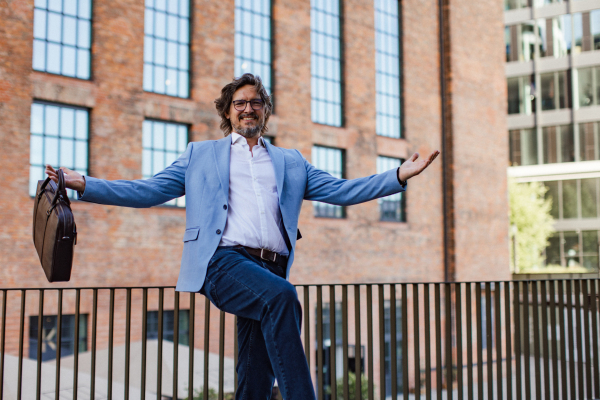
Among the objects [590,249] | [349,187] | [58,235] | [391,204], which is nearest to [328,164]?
[391,204]

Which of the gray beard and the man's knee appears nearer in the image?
the man's knee

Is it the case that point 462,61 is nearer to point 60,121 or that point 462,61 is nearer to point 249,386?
→ point 60,121

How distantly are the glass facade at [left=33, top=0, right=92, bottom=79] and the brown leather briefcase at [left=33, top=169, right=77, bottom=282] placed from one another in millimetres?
12568

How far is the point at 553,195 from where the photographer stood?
4362cm

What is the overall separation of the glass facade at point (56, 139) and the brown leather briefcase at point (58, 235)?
461 inches

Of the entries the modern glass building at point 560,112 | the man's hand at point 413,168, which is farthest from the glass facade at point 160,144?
the modern glass building at point 560,112

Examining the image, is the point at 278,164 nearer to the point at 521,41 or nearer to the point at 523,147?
the point at 523,147

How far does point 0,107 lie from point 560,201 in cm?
3900

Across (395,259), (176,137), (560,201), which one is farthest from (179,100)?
(560,201)

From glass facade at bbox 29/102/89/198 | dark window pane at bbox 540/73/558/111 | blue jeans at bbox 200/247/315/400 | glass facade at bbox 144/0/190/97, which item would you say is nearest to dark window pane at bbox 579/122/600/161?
dark window pane at bbox 540/73/558/111

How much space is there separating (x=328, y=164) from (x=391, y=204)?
2.98 metres

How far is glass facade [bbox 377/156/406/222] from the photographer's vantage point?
20781 millimetres

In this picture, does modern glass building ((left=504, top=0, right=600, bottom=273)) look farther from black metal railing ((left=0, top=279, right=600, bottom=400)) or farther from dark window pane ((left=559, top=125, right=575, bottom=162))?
black metal railing ((left=0, top=279, right=600, bottom=400))

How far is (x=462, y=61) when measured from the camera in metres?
23.2
